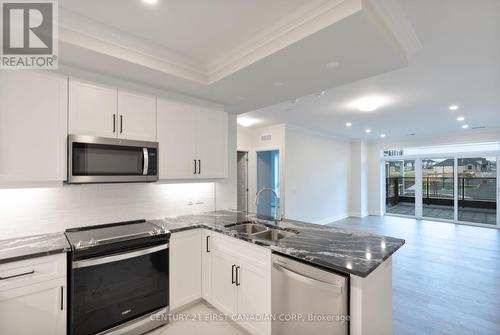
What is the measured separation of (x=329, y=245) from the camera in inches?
74.4

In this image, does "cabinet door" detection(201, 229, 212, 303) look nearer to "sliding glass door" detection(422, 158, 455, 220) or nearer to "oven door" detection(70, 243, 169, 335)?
"oven door" detection(70, 243, 169, 335)

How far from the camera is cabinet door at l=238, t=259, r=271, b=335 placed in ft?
6.47

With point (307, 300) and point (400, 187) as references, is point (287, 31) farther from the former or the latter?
point (400, 187)

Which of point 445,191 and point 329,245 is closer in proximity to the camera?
point 329,245

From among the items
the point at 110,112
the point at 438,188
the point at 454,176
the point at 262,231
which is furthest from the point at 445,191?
the point at 110,112

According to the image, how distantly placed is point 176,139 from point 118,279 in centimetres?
154

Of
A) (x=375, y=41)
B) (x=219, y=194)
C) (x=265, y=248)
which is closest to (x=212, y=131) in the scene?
(x=219, y=194)

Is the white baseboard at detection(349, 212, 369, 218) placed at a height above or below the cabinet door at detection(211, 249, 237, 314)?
below

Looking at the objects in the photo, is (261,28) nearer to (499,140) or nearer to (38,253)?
(38,253)

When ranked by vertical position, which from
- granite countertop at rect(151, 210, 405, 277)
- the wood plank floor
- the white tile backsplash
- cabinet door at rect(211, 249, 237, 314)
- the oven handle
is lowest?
the wood plank floor

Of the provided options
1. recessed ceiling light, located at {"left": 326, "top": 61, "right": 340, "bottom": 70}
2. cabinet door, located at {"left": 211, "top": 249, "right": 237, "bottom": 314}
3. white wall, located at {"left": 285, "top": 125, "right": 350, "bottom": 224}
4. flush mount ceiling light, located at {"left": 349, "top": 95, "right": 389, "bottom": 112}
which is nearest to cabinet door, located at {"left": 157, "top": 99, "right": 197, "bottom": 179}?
cabinet door, located at {"left": 211, "top": 249, "right": 237, "bottom": 314}

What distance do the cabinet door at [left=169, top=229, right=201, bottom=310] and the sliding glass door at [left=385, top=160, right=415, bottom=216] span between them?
8252 mm

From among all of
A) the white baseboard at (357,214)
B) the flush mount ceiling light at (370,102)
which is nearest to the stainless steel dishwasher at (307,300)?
the flush mount ceiling light at (370,102)

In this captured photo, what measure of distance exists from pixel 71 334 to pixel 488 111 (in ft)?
23.5
